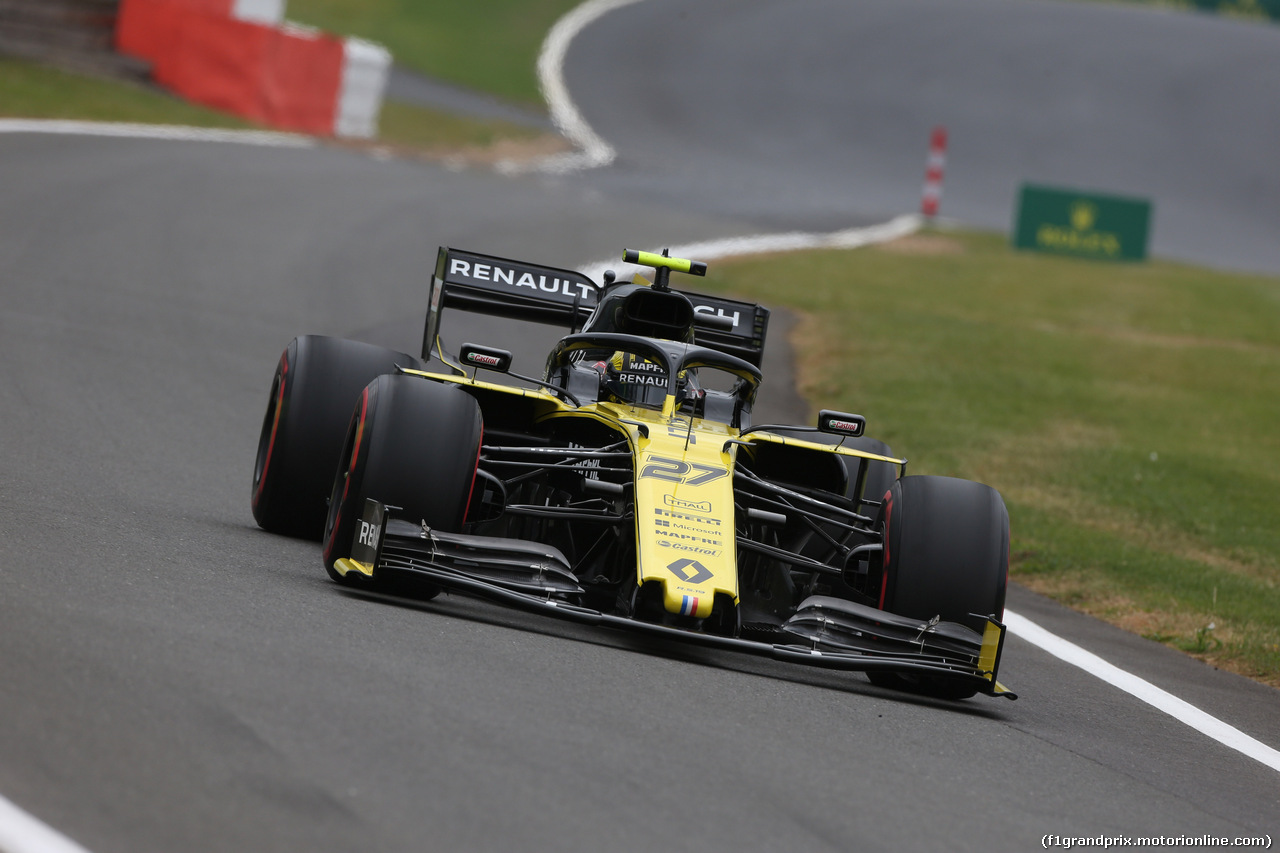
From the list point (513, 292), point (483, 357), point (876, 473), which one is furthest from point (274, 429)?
point (876, 473)

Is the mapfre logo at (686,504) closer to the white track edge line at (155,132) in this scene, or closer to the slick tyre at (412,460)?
the slick tyre at (412,460)

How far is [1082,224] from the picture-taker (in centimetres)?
2741

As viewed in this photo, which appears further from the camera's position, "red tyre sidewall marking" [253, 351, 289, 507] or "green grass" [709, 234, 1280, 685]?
"green grass" [709, 234, 1280, 685]

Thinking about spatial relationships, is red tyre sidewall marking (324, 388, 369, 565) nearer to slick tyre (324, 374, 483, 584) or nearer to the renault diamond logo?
slick tyre (324, 374, 483, 584)

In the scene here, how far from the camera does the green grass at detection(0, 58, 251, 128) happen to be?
22.9 meters

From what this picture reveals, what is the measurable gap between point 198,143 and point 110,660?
18.6 meters

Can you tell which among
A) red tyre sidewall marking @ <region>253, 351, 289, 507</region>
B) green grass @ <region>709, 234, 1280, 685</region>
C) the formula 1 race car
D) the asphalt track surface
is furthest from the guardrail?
the formula 1 race car

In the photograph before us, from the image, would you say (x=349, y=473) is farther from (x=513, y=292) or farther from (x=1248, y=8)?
(x=1248, y=8)

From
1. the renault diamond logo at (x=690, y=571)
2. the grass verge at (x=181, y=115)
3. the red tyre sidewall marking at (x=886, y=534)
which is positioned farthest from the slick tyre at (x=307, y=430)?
the grass verge at (x=181, y=115)

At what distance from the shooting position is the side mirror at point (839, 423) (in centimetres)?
792

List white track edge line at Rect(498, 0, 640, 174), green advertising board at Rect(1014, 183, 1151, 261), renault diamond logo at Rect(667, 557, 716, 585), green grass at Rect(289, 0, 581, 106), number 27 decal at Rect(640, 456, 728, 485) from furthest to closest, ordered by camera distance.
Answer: green grass at Rect(289, 0, 581, 106) → white track edge line at Rect(498, 0, 640, 174) → green advertising board at Rect(1014, 183, 1151, 261) → number 27 decal at Rect(640, 456, 728, 485) → renault diamond logo at Rect(667, 557, 716, 585)

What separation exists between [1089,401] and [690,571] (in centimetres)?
1075

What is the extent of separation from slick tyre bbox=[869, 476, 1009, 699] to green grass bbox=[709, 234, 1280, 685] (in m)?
2.44

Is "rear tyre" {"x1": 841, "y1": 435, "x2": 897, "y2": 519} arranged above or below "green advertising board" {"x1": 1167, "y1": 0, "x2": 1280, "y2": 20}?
below
